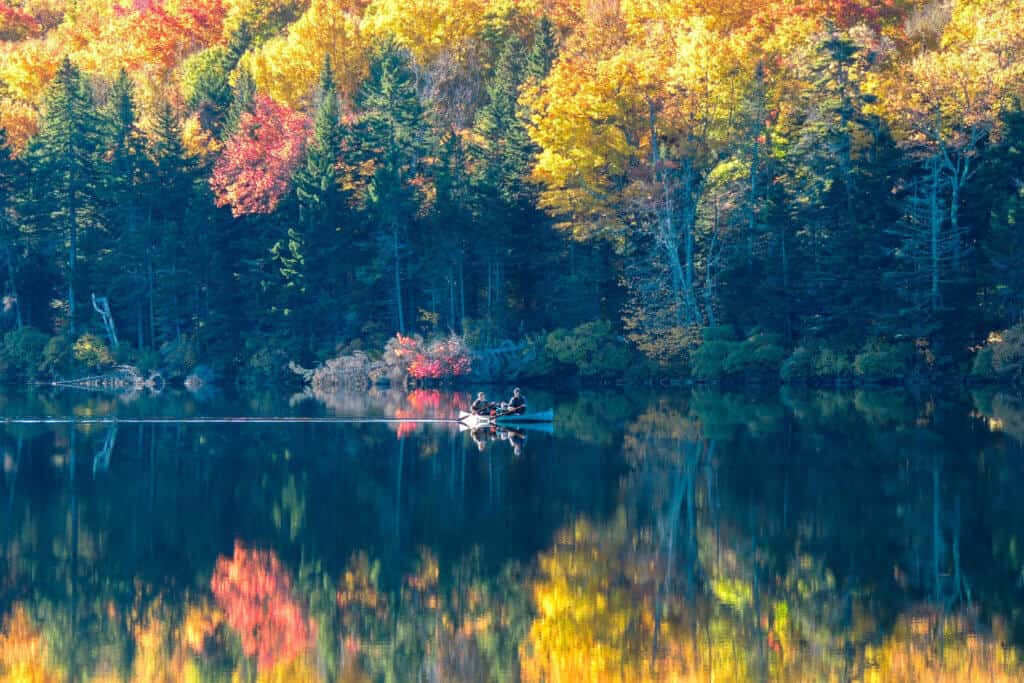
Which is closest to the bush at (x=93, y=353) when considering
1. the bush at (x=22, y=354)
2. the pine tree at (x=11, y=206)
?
the bush at (x=22, y=354)

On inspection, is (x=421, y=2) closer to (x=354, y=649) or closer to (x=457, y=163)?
(x=457, y=163)

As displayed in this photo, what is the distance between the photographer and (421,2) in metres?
84.9

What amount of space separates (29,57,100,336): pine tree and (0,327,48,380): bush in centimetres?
175

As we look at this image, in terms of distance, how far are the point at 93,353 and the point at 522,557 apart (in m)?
51.4

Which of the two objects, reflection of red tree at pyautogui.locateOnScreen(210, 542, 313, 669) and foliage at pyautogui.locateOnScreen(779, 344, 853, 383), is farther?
foliage at pyautogui.locateOnScreen(779, 344, 853, 383)

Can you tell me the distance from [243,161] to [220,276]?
18.7ft

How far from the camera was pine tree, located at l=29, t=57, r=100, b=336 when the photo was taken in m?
72.9

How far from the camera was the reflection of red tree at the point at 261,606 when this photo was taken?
1792cm

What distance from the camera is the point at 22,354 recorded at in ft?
233

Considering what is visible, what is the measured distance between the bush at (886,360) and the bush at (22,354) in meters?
38.2

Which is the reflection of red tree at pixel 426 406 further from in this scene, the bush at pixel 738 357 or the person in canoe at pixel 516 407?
the bush at pixel 738 357

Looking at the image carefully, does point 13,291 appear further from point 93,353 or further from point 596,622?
point 596,622

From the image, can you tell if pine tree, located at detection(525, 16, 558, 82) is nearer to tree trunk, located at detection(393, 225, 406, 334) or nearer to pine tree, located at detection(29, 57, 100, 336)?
tree trunk, located at detection(393, 225, 406, 334)

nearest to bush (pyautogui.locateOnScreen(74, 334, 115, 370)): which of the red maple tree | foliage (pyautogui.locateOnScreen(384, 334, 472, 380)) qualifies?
foliage (pyautogui.locateOnScreen(384, 334, 472, 380))
